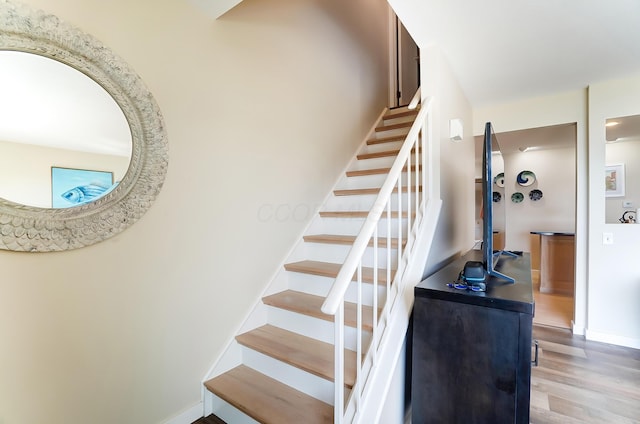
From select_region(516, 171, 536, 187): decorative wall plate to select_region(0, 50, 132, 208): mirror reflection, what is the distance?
6126 millimetres

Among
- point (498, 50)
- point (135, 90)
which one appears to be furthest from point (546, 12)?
point (135, 90)

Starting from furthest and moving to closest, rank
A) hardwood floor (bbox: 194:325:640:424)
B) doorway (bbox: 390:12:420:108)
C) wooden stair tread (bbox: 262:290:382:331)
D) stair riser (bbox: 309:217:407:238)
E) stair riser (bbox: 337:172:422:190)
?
doorway (bbox: 390:12:420:108), stair riser (bbox: 337:172:422:190), stair riser (bbox: 309:217:407:238), hardwood floor (bbox: 194:325:640:424), wooden stair tread (bbox: 262:290:382:331)

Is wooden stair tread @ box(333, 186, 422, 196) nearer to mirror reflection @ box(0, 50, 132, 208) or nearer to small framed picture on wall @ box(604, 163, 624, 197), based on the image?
mirror reflection @ box(0, 50, 132, 208)

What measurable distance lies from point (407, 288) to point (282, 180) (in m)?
1.21

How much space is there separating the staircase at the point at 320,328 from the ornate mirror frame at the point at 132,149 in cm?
104

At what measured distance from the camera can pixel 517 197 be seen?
544cm

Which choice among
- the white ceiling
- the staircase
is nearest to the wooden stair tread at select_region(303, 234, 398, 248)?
the staircase

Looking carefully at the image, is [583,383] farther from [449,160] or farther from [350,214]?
[350,214]

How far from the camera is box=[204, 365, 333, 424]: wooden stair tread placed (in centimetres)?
141

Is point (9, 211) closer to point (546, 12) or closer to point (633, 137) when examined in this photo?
point (546, 12)

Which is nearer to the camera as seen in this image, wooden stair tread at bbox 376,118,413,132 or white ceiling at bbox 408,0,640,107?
white ceiling at bbox 408,0,640,107

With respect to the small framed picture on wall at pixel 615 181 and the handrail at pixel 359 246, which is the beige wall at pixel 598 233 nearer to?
the small framed picture on wall at pixel 615 181

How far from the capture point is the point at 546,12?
5.44ft

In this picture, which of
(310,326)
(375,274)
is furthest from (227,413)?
(375,274)
